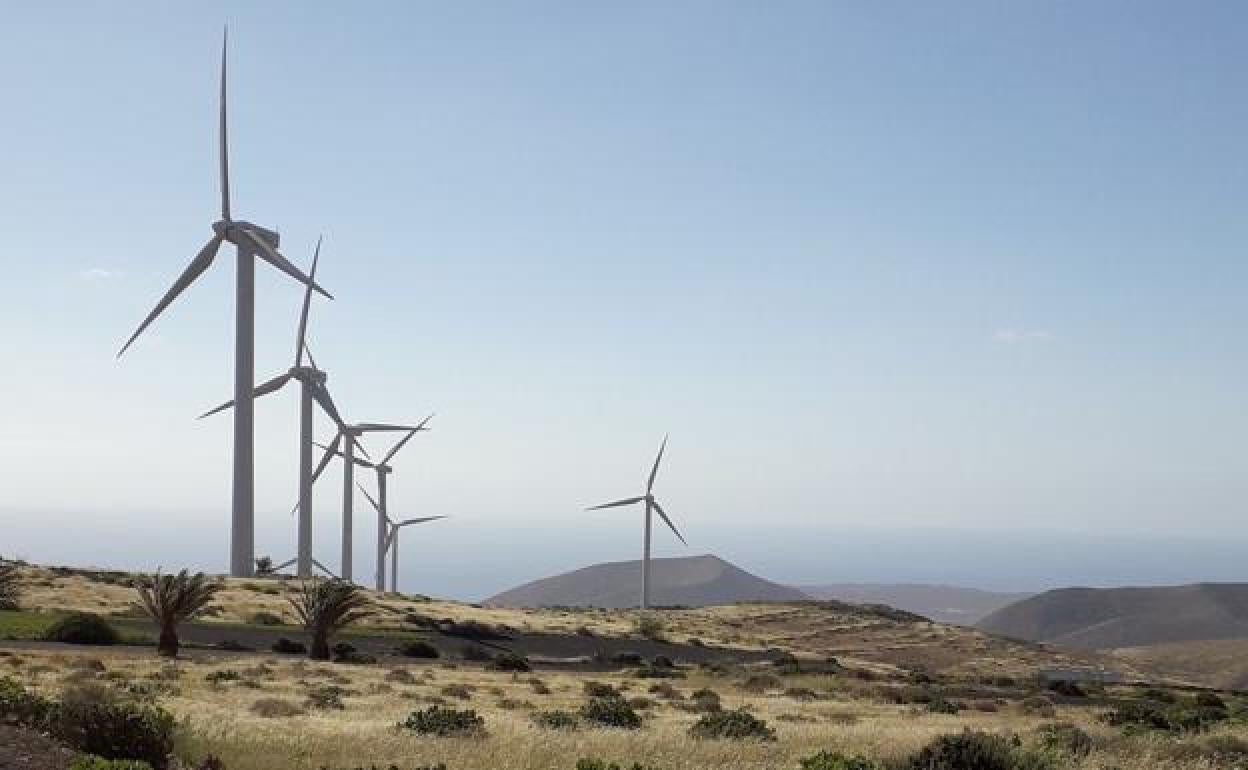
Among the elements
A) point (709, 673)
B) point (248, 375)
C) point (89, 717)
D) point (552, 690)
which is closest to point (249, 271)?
point (248, 375)

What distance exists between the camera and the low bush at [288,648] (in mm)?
47812

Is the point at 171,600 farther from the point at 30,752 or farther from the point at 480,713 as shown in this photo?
the point at 30,752

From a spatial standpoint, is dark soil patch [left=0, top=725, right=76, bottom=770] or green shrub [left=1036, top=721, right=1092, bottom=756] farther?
green shrub [left=1036, top=721, right=1092, bottom=756]

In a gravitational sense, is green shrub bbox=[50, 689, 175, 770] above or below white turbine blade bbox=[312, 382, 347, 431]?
below

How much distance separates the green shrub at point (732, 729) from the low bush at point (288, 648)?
26.6m

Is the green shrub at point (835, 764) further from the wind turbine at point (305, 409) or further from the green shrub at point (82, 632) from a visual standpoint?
the wind turbine at point (305, 409)

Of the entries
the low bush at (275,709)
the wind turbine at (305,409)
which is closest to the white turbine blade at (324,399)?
the wind turbine at (305,409)

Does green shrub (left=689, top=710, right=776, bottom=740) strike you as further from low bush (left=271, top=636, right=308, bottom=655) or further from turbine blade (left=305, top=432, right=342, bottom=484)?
turbine blade (left=305, top=432, right=342, bottom=484)

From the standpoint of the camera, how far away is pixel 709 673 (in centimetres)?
5194

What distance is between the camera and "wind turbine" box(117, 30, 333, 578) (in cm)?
7038

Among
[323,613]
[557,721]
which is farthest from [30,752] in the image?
[323,613]

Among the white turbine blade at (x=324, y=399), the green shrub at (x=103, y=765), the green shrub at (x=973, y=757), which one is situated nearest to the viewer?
the green shrub at (x=103, y=765)

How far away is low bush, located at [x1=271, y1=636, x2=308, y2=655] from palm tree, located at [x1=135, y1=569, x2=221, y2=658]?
460 cm

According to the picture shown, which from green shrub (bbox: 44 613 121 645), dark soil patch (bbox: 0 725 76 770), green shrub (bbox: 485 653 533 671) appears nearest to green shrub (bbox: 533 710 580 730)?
dark soil patch (bbox: 0 725 76 770)
